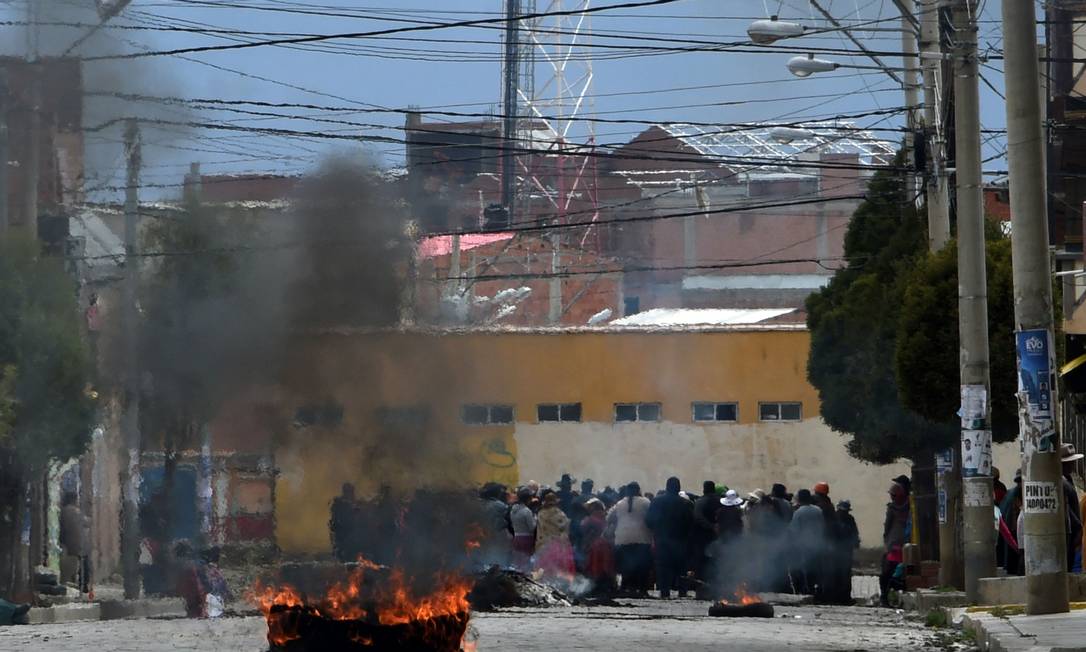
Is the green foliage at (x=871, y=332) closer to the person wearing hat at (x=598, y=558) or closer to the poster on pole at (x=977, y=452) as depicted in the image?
the person wearing hat at (x=598, y=558)

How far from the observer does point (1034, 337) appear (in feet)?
53.5

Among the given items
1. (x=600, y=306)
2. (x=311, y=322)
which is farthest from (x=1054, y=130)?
(x=600, y=306)

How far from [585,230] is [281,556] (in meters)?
43.1

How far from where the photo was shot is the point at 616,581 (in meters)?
27.1

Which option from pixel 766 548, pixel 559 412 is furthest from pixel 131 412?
pixel 559 412

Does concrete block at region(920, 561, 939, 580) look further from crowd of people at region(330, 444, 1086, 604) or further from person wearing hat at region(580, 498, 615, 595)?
person wearing hat at region(580, 498, 615, 595)

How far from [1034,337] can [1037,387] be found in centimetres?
43

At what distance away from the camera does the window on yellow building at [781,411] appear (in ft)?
139

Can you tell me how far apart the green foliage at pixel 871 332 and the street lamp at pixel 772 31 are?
20.6 ft

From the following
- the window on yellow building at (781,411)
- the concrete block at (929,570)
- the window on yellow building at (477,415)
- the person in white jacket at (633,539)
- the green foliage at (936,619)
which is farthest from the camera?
the window on yellow building at (781,411)

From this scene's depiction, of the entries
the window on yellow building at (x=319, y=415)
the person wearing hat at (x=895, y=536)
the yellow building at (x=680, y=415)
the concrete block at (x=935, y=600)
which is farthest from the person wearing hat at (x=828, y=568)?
the yellow building at (x=680, y=415)

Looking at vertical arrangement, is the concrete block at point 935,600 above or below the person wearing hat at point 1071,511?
below

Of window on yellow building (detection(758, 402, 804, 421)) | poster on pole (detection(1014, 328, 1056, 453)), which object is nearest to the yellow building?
window on yellow building (detection(758, 402, 804, 421))

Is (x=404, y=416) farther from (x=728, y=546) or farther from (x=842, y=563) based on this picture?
(x=728, y=546)
